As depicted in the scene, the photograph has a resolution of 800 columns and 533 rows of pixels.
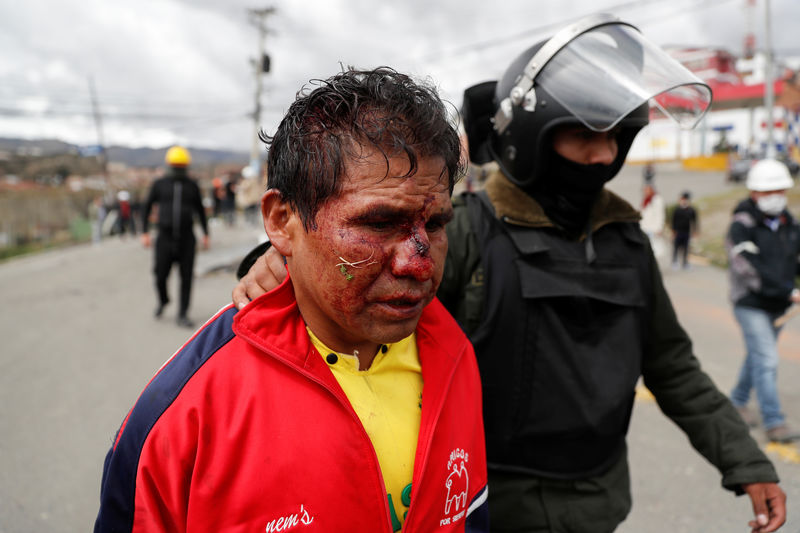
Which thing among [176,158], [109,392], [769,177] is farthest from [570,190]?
[176,158]

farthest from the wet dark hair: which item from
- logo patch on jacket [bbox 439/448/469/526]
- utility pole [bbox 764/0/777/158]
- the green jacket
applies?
utility pole [bbox 764/0/777/158]

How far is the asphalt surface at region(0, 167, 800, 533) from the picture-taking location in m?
3.23

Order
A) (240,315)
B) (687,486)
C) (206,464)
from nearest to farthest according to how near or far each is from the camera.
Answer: (206,464) → (240,315) → (687,486)

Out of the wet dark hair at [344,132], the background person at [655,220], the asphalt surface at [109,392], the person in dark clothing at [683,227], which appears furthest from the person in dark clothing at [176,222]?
the person in dark clothing at [683,227]

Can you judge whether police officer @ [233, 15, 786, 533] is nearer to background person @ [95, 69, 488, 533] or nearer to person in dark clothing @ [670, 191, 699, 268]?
background person @ [95, 69, 488, 533]

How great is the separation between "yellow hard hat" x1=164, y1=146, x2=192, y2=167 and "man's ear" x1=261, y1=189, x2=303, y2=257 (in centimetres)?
631

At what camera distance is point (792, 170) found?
90.9 ft

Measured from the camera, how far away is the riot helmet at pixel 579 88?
5.56ft

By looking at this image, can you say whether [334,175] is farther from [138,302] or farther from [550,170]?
[138,302]

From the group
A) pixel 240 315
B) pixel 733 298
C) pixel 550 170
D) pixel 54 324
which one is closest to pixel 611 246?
pixel 550 170

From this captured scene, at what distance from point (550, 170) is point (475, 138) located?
1.60 feet

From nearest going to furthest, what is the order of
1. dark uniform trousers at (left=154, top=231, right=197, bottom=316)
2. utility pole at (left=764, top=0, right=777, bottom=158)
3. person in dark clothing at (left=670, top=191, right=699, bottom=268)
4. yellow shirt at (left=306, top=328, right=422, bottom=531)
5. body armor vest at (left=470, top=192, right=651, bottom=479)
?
yellow shirt at (left=306, top=328, right=422, bottom=531) < body armor vest at (left=470, top=192, right=651, bottom=479) < dark uniform trousers at (left=154, top=231, right=197, bottom=316) < person in dark clothing at (left=670, top=191, right=699, bottom=268) < utility pole at (left=764, top=0, right=777, bottom=158)

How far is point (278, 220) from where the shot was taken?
46.7 inches

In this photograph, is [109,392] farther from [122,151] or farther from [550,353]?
[122,151]
